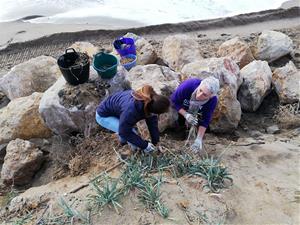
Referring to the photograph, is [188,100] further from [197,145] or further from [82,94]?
[82,94]

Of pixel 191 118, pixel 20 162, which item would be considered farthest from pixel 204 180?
pixel 20 162

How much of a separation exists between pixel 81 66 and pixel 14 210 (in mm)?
1624

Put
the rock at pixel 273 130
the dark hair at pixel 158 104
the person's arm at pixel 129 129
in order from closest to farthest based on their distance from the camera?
the dark hair at pixel 158 104 → the person's arm at pixel 129 129 → the rock at pixel 273 130

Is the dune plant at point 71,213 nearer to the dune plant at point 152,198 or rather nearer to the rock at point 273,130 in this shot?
the dune plant at point 152,198

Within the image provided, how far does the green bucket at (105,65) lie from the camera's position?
5004 millimetres

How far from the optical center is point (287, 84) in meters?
5.89

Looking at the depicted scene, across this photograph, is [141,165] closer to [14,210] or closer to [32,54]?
[14,210]

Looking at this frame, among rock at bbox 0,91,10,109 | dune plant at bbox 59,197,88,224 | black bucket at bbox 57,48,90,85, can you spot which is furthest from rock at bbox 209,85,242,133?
rock at bbox 0,91,10,109

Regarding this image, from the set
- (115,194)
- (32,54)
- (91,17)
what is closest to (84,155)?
(115,194)

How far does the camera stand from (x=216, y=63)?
218 inches

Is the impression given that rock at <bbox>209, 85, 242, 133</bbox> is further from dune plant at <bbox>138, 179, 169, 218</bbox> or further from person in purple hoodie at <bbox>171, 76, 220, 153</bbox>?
dune plant at <bbox>138, 179, 169, 218</bbox>

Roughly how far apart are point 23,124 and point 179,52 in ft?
8.15

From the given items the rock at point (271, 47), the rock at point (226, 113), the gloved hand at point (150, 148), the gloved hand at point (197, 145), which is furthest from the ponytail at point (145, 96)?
the rock at point (271, 47)

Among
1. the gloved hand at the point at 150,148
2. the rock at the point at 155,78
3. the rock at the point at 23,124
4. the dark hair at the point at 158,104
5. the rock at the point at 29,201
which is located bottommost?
the rock at the point at 29,201
